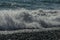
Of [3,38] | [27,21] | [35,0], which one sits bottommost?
[35,0]

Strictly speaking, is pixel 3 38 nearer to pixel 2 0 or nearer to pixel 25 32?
pixel 25 32

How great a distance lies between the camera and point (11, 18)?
8.88 meters

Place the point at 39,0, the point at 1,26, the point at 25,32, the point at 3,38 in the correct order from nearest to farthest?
the point at 3,38
the point at 25,32
the point at 1,26
the point at 39,0

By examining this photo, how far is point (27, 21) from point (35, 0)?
15.2 m

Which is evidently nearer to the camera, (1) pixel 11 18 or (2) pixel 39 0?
(1) pixel 11 18

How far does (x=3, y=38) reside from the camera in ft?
21.1

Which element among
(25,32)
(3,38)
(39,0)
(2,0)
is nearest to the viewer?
(3,38)

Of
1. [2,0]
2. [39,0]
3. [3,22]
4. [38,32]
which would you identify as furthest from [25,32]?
[39,0]

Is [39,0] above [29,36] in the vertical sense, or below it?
below

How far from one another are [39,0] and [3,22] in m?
15.7

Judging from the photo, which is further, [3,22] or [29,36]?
[3,22]

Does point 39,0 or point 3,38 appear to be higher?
point 3,38

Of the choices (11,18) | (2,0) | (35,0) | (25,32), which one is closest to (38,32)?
(25,32)

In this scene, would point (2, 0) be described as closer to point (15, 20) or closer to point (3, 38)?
point (15, 20)
